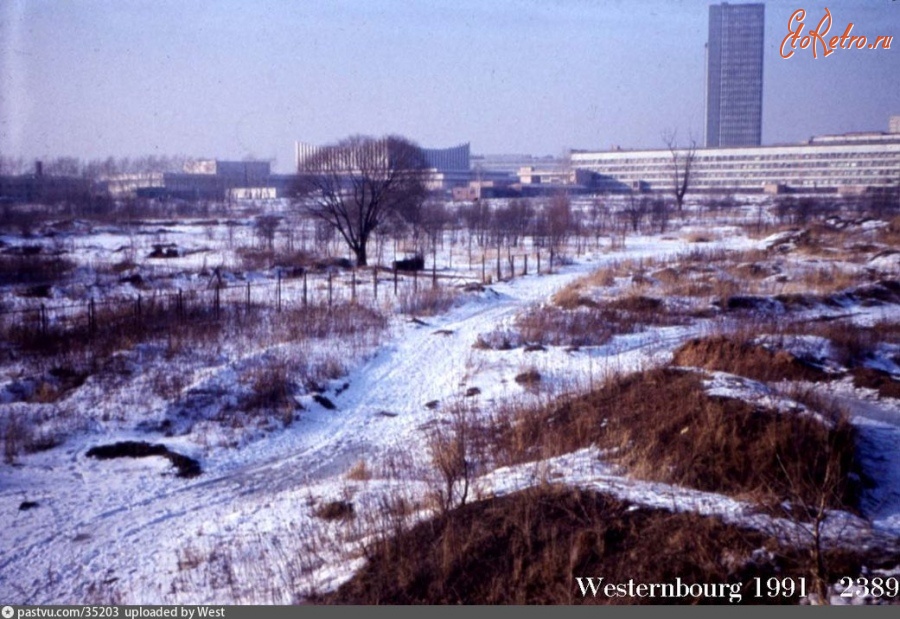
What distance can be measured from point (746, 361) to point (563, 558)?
730 centimetres

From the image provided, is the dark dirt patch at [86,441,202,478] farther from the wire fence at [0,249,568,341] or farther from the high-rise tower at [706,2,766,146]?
the high-rise tower at [706,2,766,146]

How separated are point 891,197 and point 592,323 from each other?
31190mm

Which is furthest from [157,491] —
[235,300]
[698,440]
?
[235,300]

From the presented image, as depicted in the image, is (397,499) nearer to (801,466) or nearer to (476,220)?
(801,466)

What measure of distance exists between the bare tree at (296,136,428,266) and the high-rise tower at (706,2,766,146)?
11102mm

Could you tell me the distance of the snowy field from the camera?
5.84 meters

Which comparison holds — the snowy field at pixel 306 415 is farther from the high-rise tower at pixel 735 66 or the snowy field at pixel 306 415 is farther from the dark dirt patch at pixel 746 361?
the high-rise tower at pixel 735 66

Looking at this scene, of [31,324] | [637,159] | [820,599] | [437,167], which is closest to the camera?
[820,599]

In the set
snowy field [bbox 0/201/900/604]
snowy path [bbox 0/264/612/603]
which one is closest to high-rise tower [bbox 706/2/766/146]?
snowy field [bbox 0/201/900/604]

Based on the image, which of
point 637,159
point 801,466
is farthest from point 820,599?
point 637,159

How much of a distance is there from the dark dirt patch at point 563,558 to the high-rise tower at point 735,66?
32.3 feet

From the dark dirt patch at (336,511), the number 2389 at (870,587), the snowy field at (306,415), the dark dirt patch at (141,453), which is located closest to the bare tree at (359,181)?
the snowy field at (306,415)

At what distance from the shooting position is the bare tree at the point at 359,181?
2841 centimetres

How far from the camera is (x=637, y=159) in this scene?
67.9 meters
